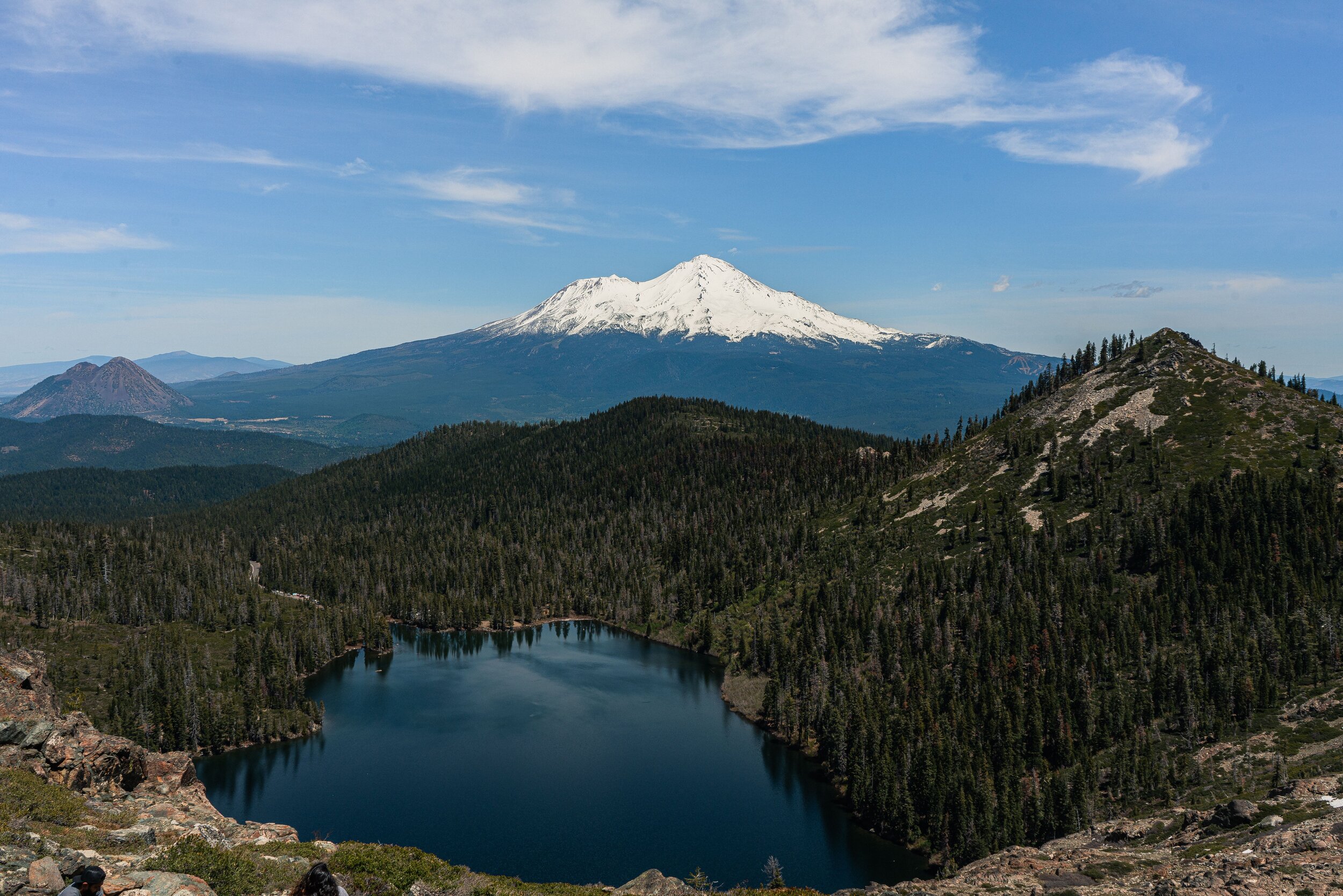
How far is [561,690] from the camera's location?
197250 millimetres

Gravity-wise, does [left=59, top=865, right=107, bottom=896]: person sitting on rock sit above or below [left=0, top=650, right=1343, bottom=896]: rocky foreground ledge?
above

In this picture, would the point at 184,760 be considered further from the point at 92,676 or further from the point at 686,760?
the point at 92,676

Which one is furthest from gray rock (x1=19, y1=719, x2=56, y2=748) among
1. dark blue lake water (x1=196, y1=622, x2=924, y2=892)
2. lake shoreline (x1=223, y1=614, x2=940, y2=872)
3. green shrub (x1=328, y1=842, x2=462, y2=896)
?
lake shoreline (x1=223, y1=614, x2=940, y2=872)

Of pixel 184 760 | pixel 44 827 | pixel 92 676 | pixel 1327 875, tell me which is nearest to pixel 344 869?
pixel 44 827

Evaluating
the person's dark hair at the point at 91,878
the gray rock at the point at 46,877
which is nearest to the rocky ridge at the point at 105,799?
the gray rock at the point at 46,877

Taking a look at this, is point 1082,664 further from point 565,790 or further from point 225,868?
point 225,868

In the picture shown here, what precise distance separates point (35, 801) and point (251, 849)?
970 centimetres

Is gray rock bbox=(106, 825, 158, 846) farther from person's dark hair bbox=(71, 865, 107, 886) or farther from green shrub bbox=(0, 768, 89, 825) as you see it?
person's dark hair bbox=(71, 865, 107, 886)

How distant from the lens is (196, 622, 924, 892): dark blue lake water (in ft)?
379

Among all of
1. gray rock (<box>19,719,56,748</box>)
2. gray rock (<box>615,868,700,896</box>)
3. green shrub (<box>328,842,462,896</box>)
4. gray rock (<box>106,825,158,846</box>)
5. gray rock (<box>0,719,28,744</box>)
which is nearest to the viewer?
gray rock (<box>106,825,158,846</box>)

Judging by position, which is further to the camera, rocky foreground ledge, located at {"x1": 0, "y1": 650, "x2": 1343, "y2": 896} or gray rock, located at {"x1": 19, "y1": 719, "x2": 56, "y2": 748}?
gray rock, located at {"x1": 19, "y1": 719, "x2": 56, "y2": 748}

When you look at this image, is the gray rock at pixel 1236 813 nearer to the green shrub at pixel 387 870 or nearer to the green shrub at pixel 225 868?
the green shrub at pixel 387 870

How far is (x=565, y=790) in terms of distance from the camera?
→ 138750 mm

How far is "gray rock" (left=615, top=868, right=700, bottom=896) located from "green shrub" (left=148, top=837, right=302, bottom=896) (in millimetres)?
25913
